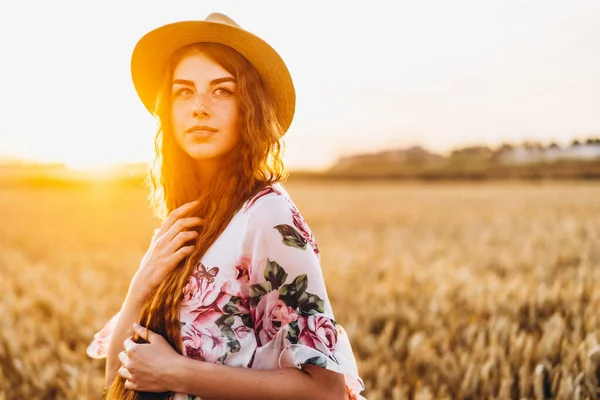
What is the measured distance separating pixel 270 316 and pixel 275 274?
127 millimetres

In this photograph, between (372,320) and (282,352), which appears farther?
(372,320)

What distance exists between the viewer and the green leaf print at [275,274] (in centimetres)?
157

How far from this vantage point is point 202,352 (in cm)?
162

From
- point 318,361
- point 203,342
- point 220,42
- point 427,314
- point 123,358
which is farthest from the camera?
point 427,314

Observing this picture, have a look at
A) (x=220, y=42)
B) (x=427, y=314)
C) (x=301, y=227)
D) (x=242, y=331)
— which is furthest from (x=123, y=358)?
(x=427, y=314)

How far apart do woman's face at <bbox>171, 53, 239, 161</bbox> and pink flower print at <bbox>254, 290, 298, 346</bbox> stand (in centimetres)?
52

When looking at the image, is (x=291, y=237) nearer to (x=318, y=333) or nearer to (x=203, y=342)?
(x=318, y=333)

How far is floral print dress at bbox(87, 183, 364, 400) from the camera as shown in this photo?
5.13 feet

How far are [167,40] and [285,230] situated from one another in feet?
2.65

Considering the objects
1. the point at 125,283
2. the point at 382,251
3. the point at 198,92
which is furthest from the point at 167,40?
the point at 382,251

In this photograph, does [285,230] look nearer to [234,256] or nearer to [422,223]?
[234,256]

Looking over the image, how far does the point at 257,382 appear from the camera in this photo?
156 centimetres

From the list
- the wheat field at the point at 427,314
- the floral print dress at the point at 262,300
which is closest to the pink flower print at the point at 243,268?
the floral print dress at the point at 262,300

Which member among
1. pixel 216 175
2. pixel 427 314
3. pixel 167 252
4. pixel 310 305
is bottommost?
pixel 427 314
